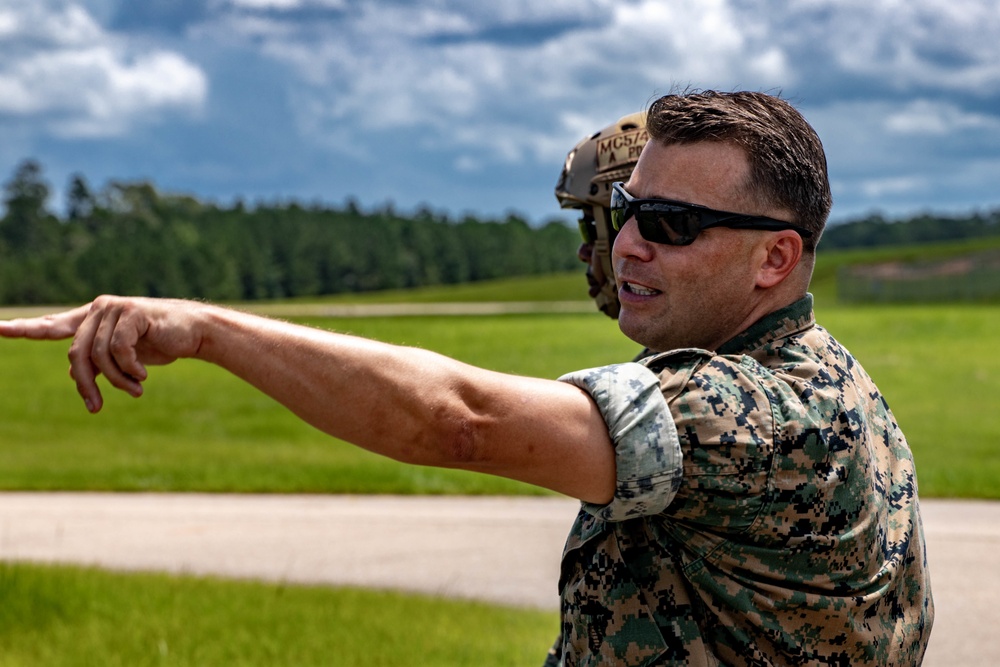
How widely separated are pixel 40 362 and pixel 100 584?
16876 mm

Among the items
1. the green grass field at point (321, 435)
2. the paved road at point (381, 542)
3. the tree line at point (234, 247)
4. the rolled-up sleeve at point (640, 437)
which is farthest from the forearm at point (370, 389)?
the tree line at point (234, 247)

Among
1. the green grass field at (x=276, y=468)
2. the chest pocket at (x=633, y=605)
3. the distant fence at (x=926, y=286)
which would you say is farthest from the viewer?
the distant fence at (x=926, y=286)

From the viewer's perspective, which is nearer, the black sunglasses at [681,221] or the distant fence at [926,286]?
the black sunglasses at [681,221]

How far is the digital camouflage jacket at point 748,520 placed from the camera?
5.65 ft

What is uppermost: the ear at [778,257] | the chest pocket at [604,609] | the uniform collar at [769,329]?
the ear at [778,257]

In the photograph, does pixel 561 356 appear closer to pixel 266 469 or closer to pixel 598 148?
pixel 266 469

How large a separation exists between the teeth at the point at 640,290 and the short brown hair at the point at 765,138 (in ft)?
0.75

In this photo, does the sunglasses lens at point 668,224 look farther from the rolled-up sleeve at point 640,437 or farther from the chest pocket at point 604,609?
the chest pocket at point 604,609

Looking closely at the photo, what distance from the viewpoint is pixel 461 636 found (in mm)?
5117

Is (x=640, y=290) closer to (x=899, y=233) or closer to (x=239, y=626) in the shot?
(x=239, y=626)

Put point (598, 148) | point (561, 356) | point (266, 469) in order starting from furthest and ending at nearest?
point (561, 356), point (266, 469), point (598, 148)

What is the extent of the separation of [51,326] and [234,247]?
75148 millimetres

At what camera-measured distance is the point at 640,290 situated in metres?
2.04

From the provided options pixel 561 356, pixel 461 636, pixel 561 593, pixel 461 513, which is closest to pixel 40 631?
pixel 461 636
